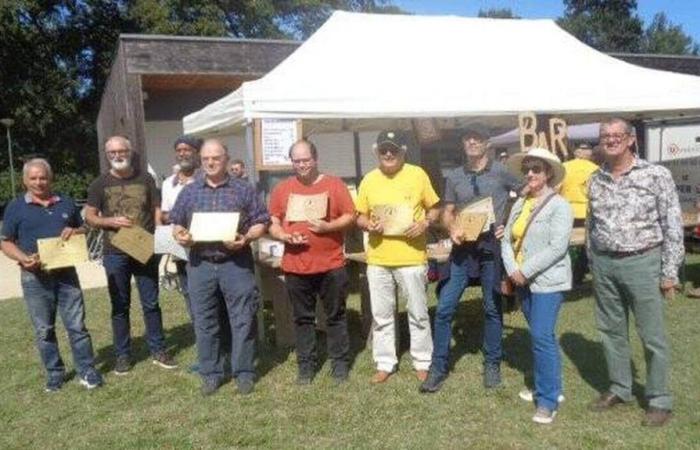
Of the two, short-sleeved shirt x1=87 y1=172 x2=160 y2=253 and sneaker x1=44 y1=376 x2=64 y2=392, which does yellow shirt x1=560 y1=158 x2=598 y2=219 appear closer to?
short-sleeved shirt x1=87 y1=172 x2=160 y2=253

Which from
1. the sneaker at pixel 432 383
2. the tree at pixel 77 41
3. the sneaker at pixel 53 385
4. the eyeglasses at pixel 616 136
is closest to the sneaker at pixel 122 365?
the sneaker at pixel 53 385

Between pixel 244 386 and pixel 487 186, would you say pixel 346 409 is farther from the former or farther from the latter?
pixel 487 186

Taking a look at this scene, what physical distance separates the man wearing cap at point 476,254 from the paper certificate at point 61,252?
2.53 m

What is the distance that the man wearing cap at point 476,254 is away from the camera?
4.38 metres

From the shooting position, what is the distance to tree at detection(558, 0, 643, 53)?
153 ft

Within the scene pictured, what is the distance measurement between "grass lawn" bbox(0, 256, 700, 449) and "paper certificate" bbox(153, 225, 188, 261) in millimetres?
986

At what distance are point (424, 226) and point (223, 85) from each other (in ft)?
38.7

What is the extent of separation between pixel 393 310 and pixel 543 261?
136 centimetres

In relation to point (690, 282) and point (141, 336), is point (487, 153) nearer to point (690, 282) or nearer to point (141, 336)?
point (141, 336)

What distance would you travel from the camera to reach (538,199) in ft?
12.6

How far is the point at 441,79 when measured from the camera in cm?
670

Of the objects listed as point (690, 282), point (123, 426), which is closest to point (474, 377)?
point (123, 426)

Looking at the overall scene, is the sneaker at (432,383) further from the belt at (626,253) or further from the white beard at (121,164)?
the white beard at (121,164)

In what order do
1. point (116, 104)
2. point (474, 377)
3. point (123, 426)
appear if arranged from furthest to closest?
point (116, 104), point (474, 377), point (123, 426)
